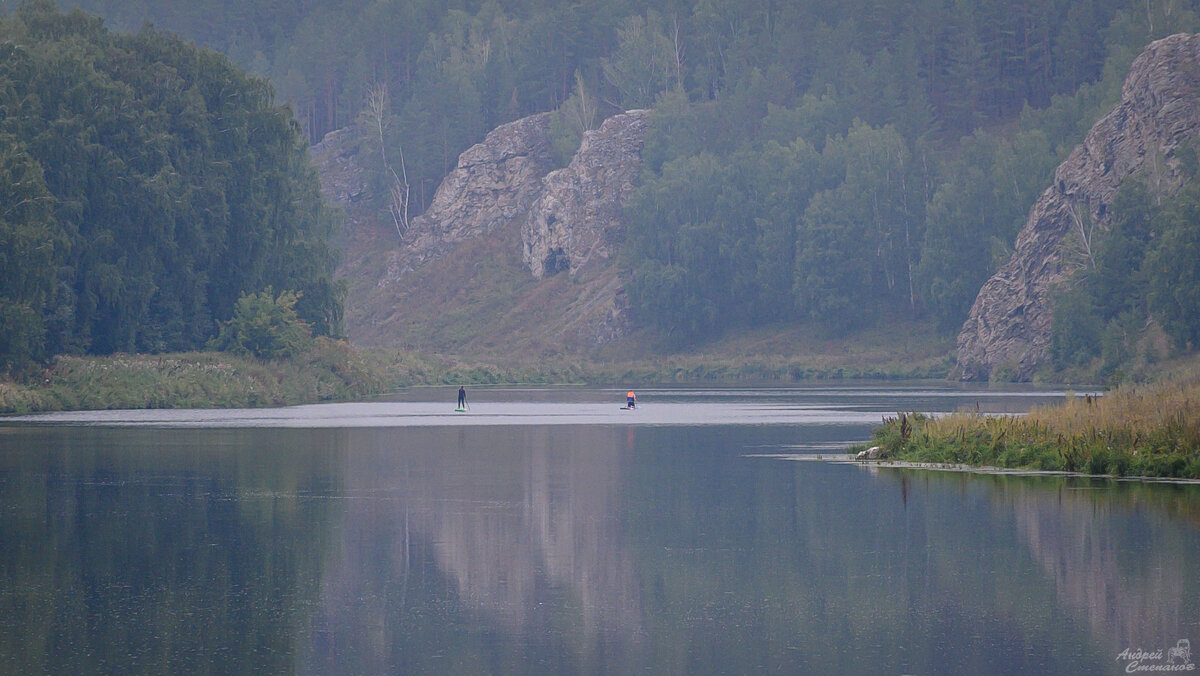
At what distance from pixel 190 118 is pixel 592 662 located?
6855 cm

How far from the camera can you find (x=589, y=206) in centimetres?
15262

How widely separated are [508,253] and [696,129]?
888 inches

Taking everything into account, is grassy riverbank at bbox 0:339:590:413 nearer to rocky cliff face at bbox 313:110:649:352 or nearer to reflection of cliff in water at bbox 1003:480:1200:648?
reflection of cliff in water at bbox 1003:480:1200:648

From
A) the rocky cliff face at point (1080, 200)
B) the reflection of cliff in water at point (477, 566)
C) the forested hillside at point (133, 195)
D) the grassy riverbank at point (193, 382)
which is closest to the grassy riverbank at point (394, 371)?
the grassy riverbank at point (193, 382)

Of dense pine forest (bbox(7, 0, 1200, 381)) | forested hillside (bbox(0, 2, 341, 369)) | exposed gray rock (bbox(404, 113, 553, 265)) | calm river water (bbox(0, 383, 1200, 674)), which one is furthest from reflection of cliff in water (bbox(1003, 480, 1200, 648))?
exposed gray rock (bbox(404, 113, 553, 265))

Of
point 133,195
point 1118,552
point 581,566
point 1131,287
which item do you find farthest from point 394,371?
point 1118,552

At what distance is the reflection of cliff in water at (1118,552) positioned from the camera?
16.8 meters

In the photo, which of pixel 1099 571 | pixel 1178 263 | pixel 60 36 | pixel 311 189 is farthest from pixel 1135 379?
pixel 1099 571

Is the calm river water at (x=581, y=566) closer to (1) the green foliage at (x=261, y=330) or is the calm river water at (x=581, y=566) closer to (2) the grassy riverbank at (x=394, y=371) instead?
(2) the grassy riverbank at (x=394, y=371)

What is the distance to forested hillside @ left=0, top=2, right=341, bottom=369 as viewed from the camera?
65.6 meters

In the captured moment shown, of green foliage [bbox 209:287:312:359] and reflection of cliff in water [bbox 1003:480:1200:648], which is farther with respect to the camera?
green foliage [bbox 209:287:312:359]

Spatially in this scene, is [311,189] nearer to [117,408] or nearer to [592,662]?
[117,408]

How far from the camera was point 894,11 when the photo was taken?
526 ft

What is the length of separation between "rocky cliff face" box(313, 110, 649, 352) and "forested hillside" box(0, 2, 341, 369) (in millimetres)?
51977
